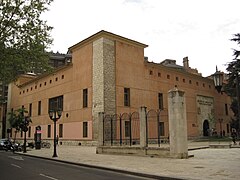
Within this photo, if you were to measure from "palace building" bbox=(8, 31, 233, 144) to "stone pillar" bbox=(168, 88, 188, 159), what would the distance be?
60.2 ft

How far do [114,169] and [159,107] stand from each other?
3092cm

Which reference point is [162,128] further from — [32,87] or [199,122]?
[32,87]

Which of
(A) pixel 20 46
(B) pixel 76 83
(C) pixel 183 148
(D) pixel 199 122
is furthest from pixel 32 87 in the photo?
(C) pixel 183 148

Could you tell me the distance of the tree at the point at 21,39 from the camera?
60.3ft

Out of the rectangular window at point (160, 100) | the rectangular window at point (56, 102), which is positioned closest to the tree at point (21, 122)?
the rectangular window at point (56, 102)

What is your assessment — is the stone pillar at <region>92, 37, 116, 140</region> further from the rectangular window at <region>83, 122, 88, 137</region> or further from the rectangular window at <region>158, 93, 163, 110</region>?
the rectangular window at <region>158, 93, 163, 110</region>

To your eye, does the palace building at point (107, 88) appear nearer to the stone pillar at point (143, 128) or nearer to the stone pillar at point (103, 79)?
the stone pillar at point (103, 79)

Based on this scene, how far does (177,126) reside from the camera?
17828mm

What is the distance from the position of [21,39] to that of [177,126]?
1129cm

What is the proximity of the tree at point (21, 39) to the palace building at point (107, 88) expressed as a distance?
56.5 ft

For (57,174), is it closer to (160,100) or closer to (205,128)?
(160,100)

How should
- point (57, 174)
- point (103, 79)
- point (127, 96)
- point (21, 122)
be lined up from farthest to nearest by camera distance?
point (127, 96) < point (21, 122) < point (103, 79) < point (57, 174)

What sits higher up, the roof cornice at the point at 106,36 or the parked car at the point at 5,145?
the roof cornice at the point at 106,36

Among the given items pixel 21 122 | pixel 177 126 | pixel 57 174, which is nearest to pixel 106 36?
pixel 21 122
